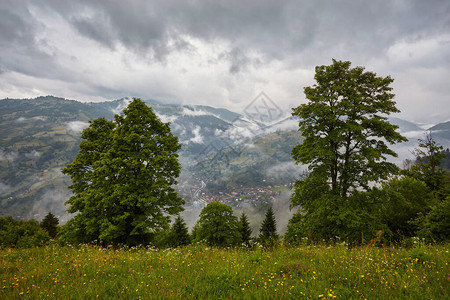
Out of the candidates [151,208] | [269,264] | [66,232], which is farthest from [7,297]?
[66,232]

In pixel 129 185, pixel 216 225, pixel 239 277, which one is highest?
pixel 129 185

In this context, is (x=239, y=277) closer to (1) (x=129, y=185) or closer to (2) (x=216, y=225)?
(1) (x=129, y=185)

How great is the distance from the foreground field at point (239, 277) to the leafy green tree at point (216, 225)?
32.6 metres

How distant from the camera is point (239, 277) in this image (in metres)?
5.52

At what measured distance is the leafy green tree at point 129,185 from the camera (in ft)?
51.4

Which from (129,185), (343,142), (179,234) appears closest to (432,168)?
(343,142)

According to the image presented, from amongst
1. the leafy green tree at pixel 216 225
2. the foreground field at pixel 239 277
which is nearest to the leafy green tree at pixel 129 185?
the foreground field at pixel 239 277

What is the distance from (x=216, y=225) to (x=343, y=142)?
101 feet

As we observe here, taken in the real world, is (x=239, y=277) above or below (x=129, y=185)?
below

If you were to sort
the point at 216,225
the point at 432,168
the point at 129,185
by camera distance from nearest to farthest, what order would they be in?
the point at 129,185, the point at 432,168, the point at 216,225

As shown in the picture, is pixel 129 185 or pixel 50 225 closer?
pixel 129 185

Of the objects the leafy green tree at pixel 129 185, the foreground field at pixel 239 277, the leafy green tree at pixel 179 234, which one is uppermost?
the leafy green tree at pixel 129 185

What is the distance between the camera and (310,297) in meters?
4.40

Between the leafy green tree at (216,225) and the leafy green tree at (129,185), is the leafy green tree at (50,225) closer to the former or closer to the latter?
the leafy green tree at (216,225)
